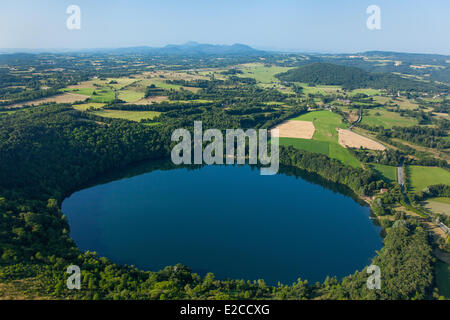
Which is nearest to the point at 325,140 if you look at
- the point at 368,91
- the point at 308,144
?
the point at 308,144

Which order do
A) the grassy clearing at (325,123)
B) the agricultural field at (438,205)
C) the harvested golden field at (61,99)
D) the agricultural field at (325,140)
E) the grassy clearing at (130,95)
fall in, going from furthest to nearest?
the grassy clearing at (130,95) → the harvested golden field at (61,99) → the grassy clearing at (325,123) → the agricultural field at (325,140) → the agricultural field at (438,205)

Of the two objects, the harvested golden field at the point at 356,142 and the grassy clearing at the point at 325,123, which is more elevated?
the grassy clearing at the point at 325,123

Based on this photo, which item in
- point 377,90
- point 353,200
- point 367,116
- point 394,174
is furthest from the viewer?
point 377,90

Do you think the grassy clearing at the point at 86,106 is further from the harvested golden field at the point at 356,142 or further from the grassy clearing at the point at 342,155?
the harvested golden field at the point at 356,142

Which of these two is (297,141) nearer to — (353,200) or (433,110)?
(353,200)

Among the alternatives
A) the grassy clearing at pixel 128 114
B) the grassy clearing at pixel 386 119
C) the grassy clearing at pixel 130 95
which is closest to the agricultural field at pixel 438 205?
the grassy clearing at pixel 386 119

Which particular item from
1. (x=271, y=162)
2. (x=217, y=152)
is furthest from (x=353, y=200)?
(x=217, y=152)

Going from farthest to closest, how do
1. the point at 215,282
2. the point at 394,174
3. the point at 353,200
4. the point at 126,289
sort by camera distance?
the point at 394,174 < the point at 353,200 < the point at 215,282 < the point at 126,289
